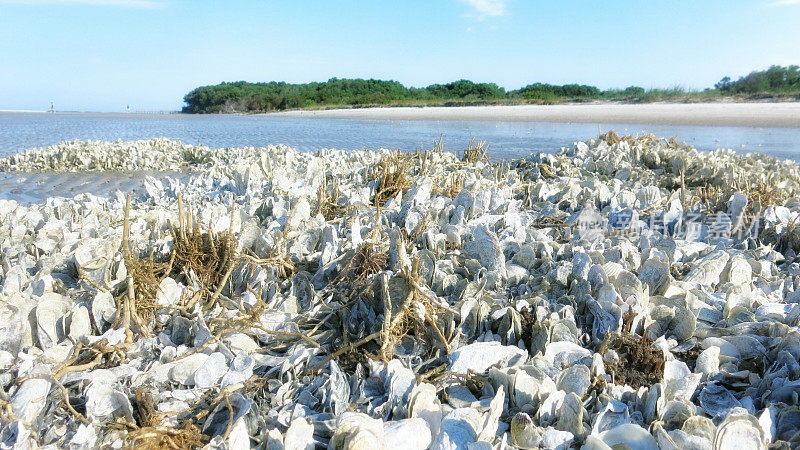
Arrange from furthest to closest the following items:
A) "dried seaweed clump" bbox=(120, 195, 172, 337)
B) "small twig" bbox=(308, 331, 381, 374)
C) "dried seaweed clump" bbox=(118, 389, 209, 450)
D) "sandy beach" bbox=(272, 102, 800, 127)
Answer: "sandy beach" bbox=(272, 102, 800, 127) → "dried seaweed clump" bbox=(120, 195, 172, 337) → "small twig" bbox=(308, 331, 381, 374) → "dried seaweed clump" bbox=(118, 389, 209, 450)

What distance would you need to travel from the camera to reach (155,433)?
4.94 feet

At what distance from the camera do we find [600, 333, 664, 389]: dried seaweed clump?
171 centimetres

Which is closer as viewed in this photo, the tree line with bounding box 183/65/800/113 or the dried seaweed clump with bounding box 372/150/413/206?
the dried seaweed clump with bounding box 372/150/413/206

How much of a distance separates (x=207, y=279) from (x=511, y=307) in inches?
56.5

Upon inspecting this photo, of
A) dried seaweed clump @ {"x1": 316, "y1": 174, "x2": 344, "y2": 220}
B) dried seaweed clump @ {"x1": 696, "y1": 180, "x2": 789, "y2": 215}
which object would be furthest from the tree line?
dried seaweed clump @ {"x1": 316, "y1": 174, "x2": 344, "y2": 220}

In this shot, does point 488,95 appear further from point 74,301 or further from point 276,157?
point 74,301

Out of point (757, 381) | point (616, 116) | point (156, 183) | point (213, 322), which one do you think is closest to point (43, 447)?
point (213, 322)

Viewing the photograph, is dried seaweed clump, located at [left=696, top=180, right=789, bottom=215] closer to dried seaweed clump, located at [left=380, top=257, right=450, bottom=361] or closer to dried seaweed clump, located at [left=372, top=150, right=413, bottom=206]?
dried seaweed clump, located at [left=372, top=150, right=413, bottom=206]

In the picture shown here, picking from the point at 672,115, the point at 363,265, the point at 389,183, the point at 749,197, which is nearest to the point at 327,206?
the point at 389,183

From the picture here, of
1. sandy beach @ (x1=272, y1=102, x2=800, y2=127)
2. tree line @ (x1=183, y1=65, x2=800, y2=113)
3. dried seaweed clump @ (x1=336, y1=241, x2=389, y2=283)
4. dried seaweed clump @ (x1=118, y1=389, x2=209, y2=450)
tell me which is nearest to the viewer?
dried seaweed clump @ (x1=118, y1=389, x2=209, y2=450)

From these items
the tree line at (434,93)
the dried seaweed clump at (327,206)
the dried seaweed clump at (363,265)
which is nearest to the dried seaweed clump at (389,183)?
the dried seaweed clump at (327,206)

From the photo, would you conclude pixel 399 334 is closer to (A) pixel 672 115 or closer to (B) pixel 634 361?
(B) pixel 634 361

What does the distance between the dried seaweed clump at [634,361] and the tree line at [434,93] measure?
895 inches

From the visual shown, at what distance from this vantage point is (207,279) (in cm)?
240
